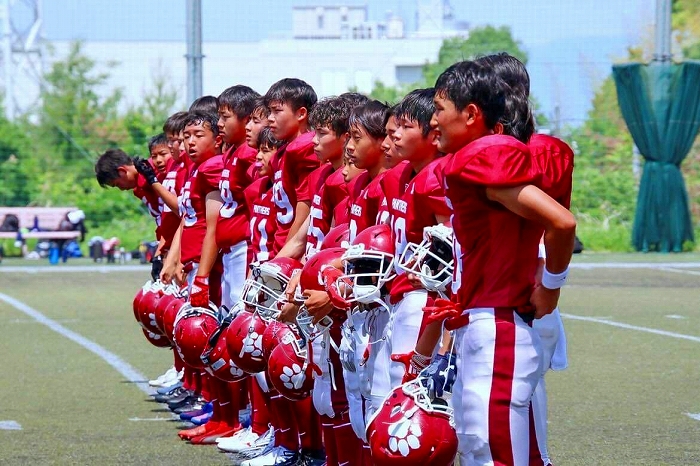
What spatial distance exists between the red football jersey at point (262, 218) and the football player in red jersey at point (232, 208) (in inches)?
10.3

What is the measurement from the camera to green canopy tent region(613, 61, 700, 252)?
20.0m

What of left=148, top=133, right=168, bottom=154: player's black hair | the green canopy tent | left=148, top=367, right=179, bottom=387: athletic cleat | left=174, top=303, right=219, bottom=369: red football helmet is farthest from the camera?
the green canopy tent

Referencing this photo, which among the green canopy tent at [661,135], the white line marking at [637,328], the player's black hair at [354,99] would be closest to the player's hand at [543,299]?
the player's black hair at [354,99]

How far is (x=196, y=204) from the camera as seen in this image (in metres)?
7.23

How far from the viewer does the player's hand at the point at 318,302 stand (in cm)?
452

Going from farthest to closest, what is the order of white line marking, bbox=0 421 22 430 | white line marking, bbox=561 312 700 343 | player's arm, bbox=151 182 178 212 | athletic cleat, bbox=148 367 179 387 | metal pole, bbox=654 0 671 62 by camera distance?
1. metal pole, bbox=654 0 671 62
2. white line marking, bbox=561 312 700 343
3. athletic cleat, bbox=148 367 179 387
4. player's arm, bbox=151 182 178 212
5. white line marking, bbox=0 421 22 430

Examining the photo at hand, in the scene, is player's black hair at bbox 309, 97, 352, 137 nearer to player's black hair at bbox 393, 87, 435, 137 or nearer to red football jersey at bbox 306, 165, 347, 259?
red football jersey at bbox 306, 165, 347, 259

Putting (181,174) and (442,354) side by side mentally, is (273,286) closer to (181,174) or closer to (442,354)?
(442,354)

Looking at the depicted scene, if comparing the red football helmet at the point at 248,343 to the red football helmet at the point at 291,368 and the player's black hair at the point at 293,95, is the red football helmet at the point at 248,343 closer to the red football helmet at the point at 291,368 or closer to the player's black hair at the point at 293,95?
the red football helmet at the point at 291,368

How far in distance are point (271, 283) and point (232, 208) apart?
1570 millimetres

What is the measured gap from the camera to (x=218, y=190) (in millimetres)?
6992

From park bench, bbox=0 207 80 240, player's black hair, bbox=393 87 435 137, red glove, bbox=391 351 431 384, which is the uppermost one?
player's black hair, bbox=393 87 435 137

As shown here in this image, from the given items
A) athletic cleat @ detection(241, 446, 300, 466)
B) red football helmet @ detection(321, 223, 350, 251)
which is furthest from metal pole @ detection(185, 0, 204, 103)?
red football helmet @ detection(321, 223, 350, 251)

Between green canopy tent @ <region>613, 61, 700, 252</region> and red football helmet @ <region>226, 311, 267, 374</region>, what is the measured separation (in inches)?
593
